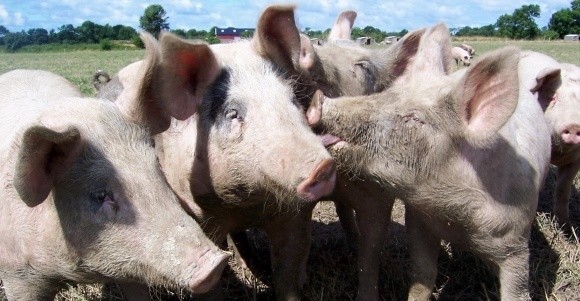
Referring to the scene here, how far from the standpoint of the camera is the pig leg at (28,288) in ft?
10.1

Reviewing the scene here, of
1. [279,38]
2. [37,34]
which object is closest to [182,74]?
[279,38]

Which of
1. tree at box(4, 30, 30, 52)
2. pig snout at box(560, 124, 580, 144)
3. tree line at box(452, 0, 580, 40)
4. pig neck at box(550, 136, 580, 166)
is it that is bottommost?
tree line at box(452, 0, 580, 40)

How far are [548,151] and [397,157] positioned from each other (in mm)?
1449

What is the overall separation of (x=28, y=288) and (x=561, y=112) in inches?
145

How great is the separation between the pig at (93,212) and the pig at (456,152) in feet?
2.78

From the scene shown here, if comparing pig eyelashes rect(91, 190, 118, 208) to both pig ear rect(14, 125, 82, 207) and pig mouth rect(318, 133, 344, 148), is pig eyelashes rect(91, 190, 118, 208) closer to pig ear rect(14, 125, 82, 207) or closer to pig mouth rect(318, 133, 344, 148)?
pig ear rect(14, 125, 82, 207)

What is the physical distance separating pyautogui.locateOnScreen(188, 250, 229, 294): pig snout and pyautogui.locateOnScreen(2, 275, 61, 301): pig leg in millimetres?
992

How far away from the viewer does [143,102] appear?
10.0 ft

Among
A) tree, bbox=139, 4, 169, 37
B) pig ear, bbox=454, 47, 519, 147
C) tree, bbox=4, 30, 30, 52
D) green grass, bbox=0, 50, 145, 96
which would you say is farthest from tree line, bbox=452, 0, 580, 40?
pig ear, bbox=454, 47, 519, 147

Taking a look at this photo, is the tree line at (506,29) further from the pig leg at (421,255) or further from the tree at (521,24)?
the pig leg at (421,255)

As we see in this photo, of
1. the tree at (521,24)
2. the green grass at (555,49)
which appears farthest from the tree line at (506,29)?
the green grass at (555,49)

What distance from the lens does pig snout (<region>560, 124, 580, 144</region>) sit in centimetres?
444

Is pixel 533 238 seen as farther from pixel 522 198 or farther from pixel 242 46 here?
pixel 242 46

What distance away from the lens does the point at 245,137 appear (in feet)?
9.91
